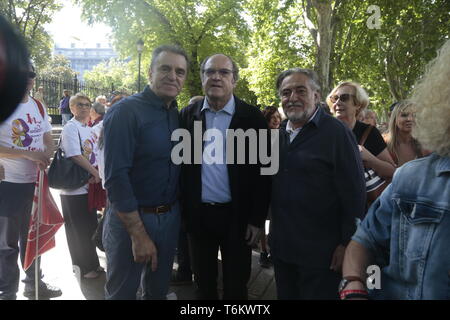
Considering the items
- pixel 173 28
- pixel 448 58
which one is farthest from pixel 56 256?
pixel 173 28

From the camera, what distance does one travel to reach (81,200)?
3549 millimetres

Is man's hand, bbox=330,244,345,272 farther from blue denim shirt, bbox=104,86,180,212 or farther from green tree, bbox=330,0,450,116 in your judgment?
green tree, bbox=330,0,450,116

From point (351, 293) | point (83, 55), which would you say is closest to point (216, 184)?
point (351, 293)

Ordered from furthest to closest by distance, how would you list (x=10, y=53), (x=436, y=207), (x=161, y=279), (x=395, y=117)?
(x=395, y=117)
(x=161, y=279)
(x=436, y=207)
(x=10, y=53)

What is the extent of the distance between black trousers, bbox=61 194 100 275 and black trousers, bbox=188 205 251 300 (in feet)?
5.12

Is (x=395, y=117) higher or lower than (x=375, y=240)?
higher

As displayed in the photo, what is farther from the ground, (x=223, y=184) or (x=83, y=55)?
(x=83, y=55)

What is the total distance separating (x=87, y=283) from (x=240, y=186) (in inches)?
87.1

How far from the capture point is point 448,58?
1.12 meters

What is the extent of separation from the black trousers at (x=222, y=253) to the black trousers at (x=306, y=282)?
32cm

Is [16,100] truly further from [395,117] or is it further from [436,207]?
[395,117]

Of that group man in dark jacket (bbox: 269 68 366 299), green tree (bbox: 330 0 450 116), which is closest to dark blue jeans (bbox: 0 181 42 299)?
man in dark jacket (bbox: 269 68 366 299)

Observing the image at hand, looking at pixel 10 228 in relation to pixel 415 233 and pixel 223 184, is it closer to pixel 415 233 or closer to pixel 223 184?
pixel 223 184

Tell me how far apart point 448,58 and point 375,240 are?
69 cm
